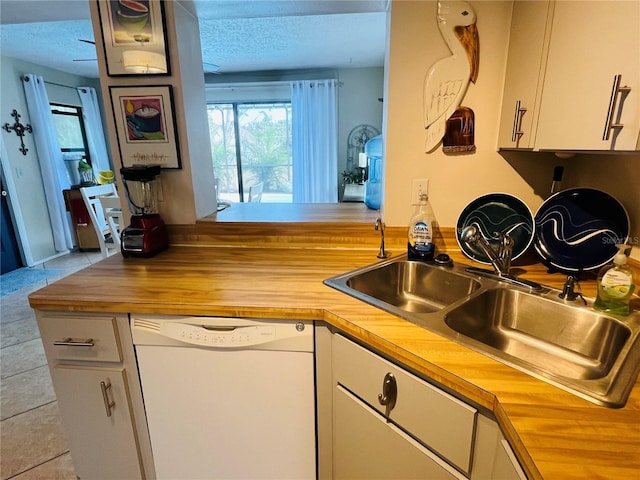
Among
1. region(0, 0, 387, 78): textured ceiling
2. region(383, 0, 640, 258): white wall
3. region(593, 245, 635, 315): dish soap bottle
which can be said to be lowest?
region(593, 245, 635, 315): dish soap bottle

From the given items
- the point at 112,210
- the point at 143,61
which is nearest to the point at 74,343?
the point at 143,61

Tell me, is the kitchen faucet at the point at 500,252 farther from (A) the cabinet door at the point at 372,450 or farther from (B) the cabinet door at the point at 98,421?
(B) the cabinet door at the point at 98,421

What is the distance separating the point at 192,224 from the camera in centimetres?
171

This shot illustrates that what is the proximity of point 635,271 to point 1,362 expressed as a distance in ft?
11.3

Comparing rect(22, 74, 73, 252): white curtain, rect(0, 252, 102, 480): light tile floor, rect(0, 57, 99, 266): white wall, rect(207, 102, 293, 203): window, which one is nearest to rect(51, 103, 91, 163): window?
rect(0, 57, 99, 266): white wall

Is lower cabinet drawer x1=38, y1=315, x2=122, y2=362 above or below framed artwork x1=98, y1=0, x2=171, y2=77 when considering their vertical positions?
below

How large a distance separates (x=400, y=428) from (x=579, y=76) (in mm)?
1065

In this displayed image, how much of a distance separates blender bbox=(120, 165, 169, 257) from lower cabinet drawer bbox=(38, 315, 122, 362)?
0.44m

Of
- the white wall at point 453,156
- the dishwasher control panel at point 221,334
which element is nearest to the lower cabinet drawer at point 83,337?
the dishwasher control panel at point 221,334

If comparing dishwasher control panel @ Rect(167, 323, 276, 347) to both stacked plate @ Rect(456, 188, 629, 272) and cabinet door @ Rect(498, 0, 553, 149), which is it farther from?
cabinet door @ Rect(498, 0, 553, 149)

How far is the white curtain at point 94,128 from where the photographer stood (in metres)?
4.81

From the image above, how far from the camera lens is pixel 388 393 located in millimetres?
917

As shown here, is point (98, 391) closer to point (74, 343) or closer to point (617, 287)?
point (74, 343)

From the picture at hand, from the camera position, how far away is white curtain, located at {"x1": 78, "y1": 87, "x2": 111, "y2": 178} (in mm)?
4809
